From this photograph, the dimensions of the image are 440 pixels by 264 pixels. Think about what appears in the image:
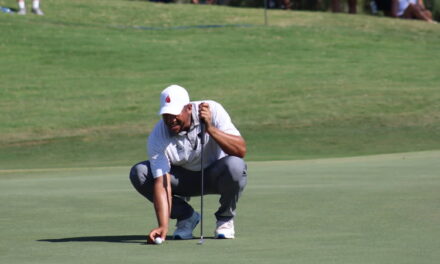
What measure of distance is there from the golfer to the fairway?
9.1 inches

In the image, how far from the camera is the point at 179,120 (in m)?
8.06

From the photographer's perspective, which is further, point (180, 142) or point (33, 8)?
point (33, 8)

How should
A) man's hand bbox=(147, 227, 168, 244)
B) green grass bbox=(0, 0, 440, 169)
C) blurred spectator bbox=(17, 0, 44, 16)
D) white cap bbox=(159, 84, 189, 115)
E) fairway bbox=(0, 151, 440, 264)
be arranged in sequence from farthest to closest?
blurred spectator bbox=(17, 0, 44, 16) → green grass bbox=(0, 0, 440, 169) → man's hand bbox=(147, 227, 168, 244) → white cap bbox=(159, 84, 189, 115) → fairway bbox=(0, 151, 440, 264)

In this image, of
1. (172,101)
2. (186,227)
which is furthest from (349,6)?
(172,101)

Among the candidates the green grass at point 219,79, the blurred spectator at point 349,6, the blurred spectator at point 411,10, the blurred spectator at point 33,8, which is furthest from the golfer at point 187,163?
the blurred spectator at point 349,6

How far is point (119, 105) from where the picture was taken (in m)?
26.1

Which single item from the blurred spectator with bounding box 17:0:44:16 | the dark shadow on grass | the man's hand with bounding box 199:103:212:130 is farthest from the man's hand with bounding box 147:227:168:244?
the blurred spectator with bounding box 17:0:44:16

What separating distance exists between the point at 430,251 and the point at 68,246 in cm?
246

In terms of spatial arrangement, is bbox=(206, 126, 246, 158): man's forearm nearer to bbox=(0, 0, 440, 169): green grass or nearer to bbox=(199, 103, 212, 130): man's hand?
bbox=(199, 103, 212, 130): man's hand

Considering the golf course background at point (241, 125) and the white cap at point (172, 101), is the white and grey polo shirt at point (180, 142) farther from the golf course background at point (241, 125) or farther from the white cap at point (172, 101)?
the golf course background at point (241, 125)

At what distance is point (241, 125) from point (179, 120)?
15.7 meters

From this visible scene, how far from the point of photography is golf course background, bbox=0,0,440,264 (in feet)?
26.8

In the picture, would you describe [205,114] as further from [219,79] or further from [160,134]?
[219,79]

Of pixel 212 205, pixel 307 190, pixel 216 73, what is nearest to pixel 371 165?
pixel 307 190
